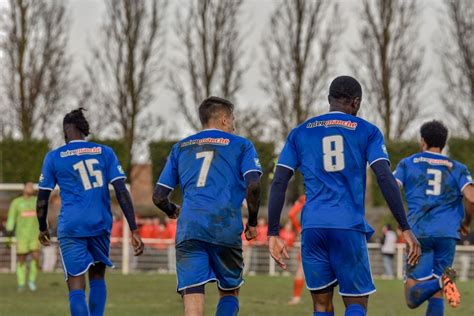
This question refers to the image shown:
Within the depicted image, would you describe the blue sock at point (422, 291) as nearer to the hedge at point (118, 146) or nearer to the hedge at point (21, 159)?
the hedge at point (21, 159)

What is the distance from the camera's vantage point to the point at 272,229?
856 cm

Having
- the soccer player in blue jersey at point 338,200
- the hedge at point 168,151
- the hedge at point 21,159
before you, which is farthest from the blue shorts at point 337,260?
the hedge at point 21,159

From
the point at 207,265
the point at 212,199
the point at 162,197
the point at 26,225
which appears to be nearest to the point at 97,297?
the point at 162,197

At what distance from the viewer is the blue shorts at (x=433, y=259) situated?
474 inches

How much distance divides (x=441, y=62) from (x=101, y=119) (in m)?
14.9

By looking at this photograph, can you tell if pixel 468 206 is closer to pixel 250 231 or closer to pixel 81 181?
pixel 250 231

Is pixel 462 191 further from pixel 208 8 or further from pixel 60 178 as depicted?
pixel 208 8

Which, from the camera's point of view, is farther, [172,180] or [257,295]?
[257,295]

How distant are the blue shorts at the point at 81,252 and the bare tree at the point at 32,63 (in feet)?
123

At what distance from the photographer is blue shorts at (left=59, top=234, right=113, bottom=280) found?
36.7 feet

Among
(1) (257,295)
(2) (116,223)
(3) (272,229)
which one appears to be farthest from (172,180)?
(2) (116,223)

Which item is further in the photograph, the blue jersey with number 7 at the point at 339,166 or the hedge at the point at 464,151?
the hedge at the point at 464,151

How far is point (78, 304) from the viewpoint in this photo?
1087 cm

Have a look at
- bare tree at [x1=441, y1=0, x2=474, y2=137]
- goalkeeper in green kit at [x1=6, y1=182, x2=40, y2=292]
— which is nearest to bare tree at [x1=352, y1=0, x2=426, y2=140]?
bare tree at [x1=441, y1=0, x2=474, y2=137]
